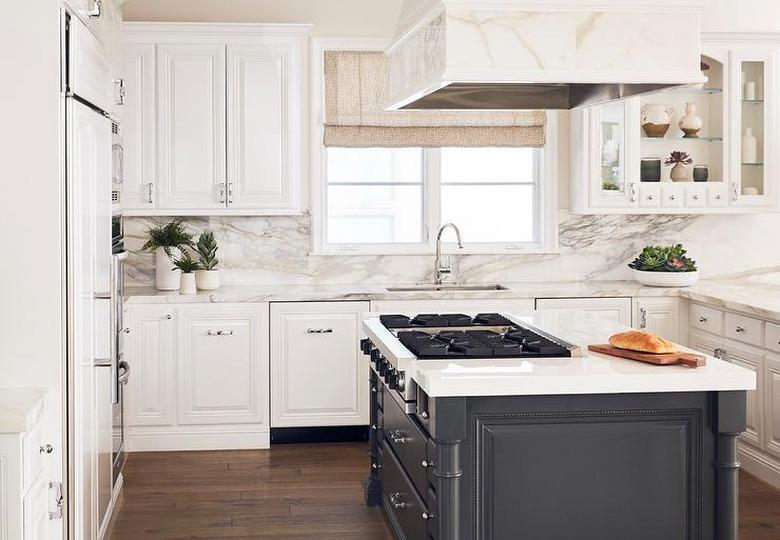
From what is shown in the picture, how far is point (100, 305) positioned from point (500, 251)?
300cm

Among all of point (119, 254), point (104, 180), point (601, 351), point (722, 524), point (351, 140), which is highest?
point (351, 140)

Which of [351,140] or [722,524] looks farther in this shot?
[351,140]

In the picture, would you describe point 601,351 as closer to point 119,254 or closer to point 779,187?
point 119,254

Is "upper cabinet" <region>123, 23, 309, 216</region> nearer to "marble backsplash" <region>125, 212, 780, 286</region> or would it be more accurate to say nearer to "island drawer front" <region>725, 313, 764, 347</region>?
"marble backsplash" <region>125, 212, 780, 286</region>

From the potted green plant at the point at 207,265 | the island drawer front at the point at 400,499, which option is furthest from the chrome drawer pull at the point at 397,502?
the potted green plant at the point at 207,265

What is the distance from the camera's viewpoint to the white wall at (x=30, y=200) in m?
3.00

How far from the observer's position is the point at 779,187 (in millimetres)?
5875

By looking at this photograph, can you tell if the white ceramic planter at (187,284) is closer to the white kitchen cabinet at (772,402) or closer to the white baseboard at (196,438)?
the white baseboard at (196,438)

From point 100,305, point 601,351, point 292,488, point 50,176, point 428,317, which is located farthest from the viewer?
point 292,488

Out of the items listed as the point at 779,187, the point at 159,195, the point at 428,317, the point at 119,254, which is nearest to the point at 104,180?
the point at 119,254

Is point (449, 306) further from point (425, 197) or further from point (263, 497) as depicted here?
point (263, 497)

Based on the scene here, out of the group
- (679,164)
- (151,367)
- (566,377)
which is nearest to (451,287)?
(679,164)

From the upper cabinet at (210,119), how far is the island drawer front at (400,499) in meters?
2.02

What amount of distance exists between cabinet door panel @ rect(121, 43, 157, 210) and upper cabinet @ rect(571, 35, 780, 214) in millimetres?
2510
